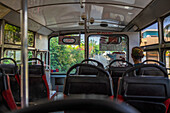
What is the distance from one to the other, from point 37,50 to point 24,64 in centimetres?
442

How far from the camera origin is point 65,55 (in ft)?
18.3

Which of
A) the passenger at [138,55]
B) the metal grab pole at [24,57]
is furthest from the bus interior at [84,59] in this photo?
the passenger at [138,55]

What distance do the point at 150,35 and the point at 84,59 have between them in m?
1.78

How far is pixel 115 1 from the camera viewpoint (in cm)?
329

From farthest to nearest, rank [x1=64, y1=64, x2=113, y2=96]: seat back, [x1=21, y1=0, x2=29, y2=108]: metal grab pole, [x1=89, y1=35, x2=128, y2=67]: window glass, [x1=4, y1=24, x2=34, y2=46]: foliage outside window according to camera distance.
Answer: [x1=89, y1=35, x2=128, y2=67]: window glass → [x1=4, y1=24, x2=34, y2=46]: foliage outside window → [x1=64, y1=64, x2=113, y2=96]: seat back → [x1=21, y1=0, x2=29, y2=108]: metal grab pole

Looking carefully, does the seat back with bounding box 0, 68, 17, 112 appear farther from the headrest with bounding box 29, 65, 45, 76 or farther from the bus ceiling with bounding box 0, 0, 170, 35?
the bus ceiling with bounding box 0, 0, 170, 35

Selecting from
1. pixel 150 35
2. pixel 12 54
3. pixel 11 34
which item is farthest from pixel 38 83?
pixel 150 35

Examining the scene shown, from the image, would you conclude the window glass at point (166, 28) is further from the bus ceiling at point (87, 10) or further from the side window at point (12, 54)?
the side window at point (12, 54)

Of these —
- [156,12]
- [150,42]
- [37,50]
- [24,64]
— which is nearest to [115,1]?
[156,12]

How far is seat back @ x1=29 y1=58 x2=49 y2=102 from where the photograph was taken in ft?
7.82

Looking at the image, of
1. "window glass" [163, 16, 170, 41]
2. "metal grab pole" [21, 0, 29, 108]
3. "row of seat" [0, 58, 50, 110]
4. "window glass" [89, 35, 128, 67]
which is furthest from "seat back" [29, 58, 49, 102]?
"window glass" [163, 16, 170, 41]

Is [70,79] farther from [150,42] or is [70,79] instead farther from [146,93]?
[150,42]

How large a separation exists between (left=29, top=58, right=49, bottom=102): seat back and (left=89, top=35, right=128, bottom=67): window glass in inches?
81.3

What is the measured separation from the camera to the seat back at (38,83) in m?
2.38
